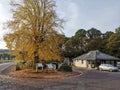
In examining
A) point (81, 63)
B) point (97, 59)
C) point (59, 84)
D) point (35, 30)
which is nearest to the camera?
point (59, 84)

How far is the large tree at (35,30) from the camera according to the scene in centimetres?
3706

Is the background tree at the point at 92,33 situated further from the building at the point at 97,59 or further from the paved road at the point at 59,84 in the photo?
the paved road at the point at 59,84

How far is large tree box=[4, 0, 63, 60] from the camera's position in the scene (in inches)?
1459

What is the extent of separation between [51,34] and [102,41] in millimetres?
50760

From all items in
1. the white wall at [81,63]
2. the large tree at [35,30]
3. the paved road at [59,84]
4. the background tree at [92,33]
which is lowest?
the paved road at [59,84]

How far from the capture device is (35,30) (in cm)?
3766

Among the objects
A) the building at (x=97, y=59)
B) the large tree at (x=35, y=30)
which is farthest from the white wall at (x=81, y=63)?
the large tree at (x=35, y=30)

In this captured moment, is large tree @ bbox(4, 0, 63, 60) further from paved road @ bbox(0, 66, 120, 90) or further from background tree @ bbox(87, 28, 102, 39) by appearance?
background tree @ bbox(87, 28, 102, 39)

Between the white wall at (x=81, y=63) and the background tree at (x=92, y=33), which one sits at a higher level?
the background tree at (x=92, y=33)

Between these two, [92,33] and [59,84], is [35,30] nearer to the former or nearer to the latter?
[59,84]

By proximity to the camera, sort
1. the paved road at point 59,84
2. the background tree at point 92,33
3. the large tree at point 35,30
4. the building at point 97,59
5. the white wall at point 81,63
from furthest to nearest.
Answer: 1. the background tree at point 92,33
2. the white wall at point 81,63
3. the building at point 97,59
4. the large tree at point 35,30
5. the paved road at point 59,84

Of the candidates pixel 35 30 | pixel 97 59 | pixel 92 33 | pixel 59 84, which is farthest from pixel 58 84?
pixel 92 33

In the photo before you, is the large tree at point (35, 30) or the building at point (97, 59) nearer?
the large tree at point (35, 30)

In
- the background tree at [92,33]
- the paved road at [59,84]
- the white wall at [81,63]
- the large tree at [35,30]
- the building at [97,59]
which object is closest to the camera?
the paved road at [59,84]
